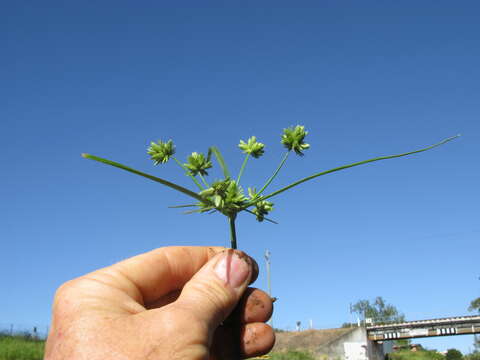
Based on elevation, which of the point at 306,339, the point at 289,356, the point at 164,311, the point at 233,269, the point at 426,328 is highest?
the point at 426,328

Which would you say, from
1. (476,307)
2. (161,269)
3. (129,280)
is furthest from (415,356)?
(129,280)

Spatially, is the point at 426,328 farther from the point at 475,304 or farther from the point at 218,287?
the point at 218,287

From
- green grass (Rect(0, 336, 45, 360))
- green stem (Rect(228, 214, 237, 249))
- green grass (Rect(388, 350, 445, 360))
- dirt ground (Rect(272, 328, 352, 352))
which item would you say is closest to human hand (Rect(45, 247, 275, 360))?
green stem (Rect(228, 214, 237, 249))

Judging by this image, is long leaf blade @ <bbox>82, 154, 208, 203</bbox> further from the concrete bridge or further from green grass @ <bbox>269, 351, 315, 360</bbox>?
the concrete bridge

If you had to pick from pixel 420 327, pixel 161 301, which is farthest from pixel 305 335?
pixel 161 301

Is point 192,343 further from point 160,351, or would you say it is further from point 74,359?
point 74,359

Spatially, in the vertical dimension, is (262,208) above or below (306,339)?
below
